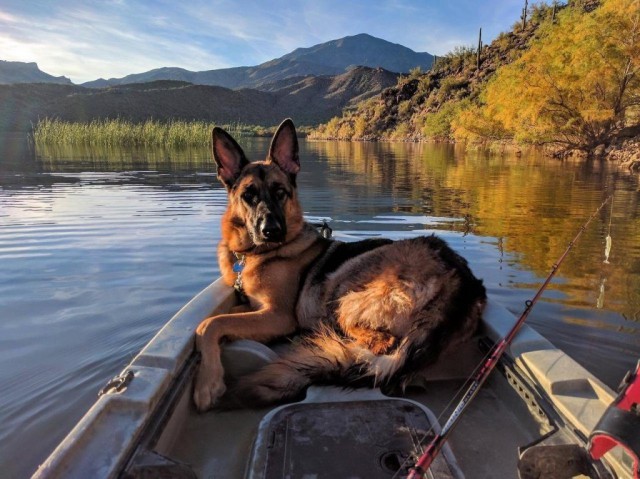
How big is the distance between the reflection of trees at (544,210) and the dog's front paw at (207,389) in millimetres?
5266

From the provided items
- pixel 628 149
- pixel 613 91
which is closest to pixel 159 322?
pixel 628 149

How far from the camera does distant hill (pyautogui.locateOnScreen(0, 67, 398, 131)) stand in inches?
4176

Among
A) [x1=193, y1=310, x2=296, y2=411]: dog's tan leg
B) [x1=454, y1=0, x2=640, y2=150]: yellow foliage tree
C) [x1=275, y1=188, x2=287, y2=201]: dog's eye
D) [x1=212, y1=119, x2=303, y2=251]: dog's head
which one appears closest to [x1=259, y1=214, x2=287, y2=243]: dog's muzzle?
[x1=212, y1=119, x2=303, y2=251]: dog's head

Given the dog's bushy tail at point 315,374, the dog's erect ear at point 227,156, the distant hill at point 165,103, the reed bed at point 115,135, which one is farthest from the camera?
the distant hill at point 165,103

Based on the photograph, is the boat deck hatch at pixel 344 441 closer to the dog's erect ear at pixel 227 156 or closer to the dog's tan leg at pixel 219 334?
the dog's tan leg at pixel 219 334

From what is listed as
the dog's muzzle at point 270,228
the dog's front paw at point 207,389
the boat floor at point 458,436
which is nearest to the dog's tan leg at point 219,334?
the dog's front paw at point 207,389

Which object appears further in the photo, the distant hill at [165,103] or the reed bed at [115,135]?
the distant hill at [165,103]

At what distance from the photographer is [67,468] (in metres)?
1.81

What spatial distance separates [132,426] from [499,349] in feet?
6.84

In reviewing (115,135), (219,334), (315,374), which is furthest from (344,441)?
(115,135)

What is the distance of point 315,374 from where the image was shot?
302 cm

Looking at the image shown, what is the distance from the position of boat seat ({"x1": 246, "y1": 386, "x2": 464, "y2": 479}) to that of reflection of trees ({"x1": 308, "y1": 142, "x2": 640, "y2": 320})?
457cm

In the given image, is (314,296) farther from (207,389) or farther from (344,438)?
(344,438)

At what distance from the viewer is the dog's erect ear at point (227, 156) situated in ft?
Answer: 14.1
